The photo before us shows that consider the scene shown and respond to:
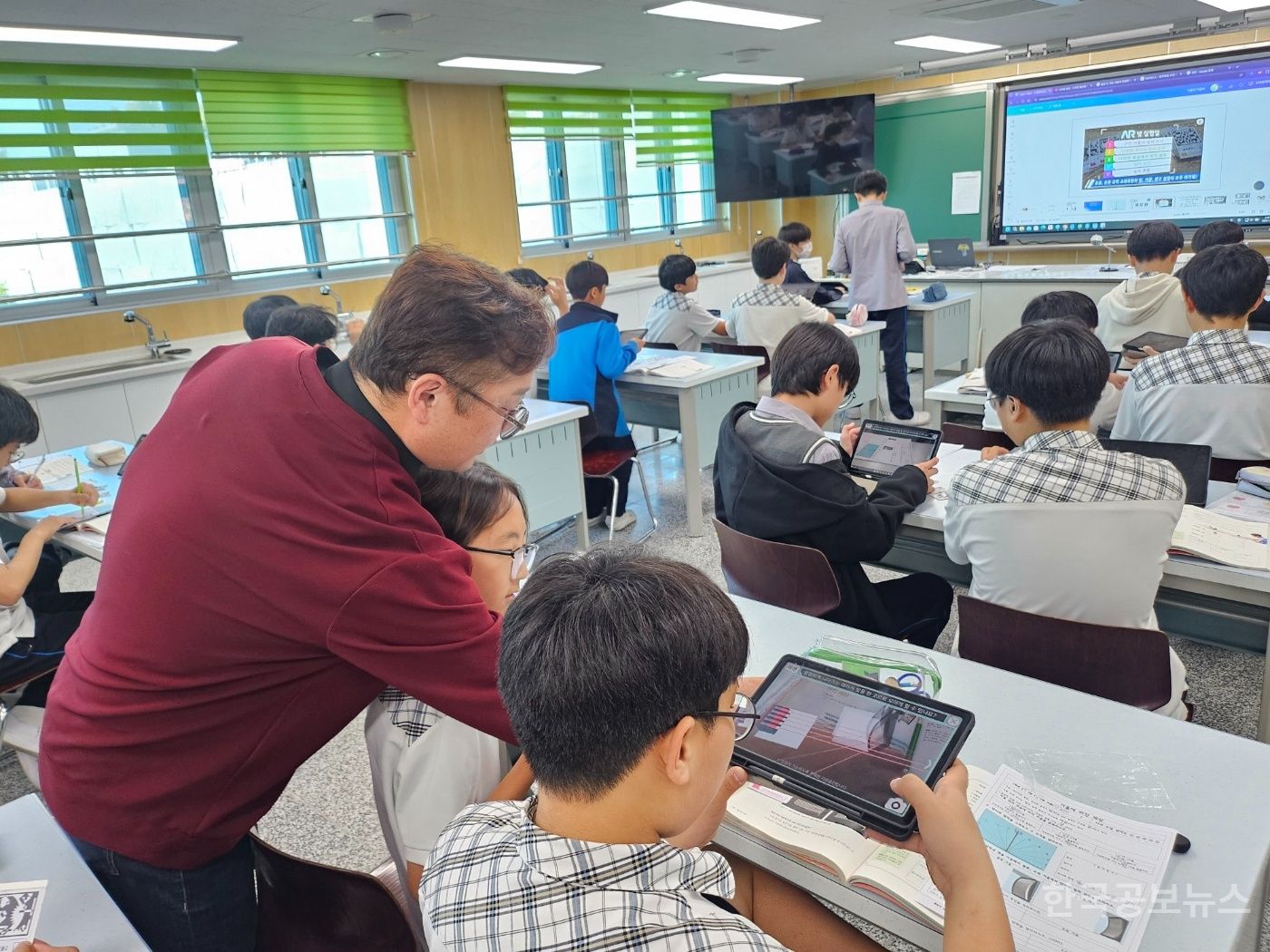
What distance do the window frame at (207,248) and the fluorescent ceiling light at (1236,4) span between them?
18.0ft

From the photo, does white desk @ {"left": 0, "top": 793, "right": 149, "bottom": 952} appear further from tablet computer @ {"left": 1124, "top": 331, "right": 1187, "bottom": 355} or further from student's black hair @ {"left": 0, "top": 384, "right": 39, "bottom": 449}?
tablet computer @ {"left": 1124, "top": 331, "right": 1187, "bottom": 355}

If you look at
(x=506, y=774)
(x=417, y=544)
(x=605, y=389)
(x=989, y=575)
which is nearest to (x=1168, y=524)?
(x=989, y=575)

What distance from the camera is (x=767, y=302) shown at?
4.89 metres

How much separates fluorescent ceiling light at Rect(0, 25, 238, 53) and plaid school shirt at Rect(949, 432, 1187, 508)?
4.44m

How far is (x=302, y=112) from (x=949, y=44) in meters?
4.83

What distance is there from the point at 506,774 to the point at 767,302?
159 inches

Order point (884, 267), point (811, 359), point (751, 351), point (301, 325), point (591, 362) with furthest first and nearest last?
point (884, 267) < point (751, 351) < point (591, 362) < point (301, 325) < point (811, 359)

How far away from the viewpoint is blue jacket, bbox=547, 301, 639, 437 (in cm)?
386

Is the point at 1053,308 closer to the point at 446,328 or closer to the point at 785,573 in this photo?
the point at 785,573

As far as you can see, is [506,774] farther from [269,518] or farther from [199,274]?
[199,274]

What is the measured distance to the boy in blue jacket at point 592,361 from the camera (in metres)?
3.87

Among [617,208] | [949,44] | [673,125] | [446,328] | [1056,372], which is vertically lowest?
[1056,372]

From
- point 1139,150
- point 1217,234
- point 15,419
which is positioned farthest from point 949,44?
point 15,419

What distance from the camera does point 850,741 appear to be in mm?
1097
